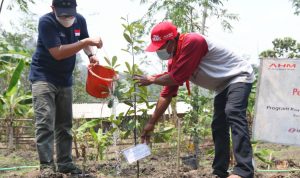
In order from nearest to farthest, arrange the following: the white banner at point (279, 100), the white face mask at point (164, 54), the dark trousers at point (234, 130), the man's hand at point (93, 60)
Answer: the dark trousers at point (234, 130) < the white face mask at point (164, 54) < the white banner at point (279, 100) < the man's hand at point (93, 60)

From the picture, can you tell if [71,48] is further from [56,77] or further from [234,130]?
[234,130]

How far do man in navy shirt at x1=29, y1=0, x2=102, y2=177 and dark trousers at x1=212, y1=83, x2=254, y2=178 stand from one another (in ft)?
3.91

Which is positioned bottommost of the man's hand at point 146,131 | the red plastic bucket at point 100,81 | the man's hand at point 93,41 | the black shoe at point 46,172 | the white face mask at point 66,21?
the black shoe at point 46,172

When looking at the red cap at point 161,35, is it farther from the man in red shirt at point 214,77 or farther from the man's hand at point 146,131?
the man's hand at point 146,131

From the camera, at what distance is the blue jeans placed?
344cm

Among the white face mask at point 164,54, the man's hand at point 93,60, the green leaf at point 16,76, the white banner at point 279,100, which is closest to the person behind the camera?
the white face mask at point 164,54

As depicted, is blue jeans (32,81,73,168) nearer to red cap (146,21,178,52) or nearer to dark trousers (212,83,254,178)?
red cap (146,21,178,52)

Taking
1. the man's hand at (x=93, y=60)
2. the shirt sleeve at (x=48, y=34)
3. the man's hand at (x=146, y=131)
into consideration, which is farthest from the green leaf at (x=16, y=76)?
the man's hand at (x=146, y=131)

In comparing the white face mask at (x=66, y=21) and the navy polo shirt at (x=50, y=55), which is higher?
the white face mask at (x=66, y=21)

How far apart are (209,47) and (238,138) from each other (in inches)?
29.6

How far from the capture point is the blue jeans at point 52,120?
3438 mm

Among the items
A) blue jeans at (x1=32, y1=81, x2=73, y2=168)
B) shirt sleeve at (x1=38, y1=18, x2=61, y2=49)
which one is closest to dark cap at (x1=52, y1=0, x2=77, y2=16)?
shirt sleeve at (x1=38, y1=18, x2=61, y2=49)

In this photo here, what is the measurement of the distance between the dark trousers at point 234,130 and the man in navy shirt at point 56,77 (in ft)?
3.91

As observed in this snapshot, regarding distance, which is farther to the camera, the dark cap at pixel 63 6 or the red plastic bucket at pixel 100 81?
the red plastic bucket at pixel 100 81
